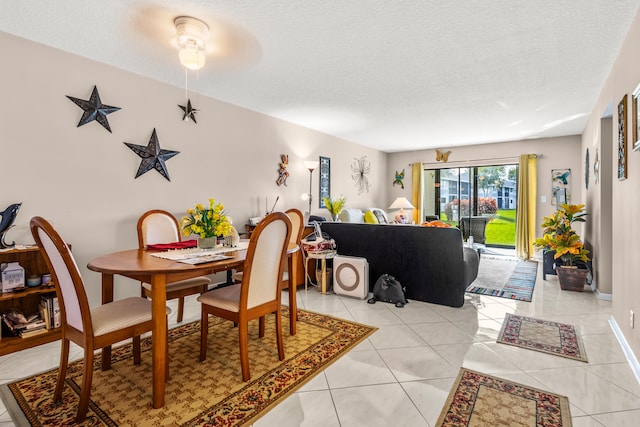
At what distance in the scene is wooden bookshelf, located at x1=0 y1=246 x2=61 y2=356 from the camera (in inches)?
90.8

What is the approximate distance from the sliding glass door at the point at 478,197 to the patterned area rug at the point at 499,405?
5175 millimetres

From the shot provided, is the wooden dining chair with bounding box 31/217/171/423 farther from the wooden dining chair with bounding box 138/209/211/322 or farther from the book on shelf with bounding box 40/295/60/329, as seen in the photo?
the book on shelf with bounding box 40/295/60/329

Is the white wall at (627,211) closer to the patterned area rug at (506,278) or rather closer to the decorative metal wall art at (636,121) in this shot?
the decorative metal wall art at (636,121)

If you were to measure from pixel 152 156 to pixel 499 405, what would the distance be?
139 inches

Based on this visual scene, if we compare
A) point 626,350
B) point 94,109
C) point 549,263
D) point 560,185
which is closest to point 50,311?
point 94,109

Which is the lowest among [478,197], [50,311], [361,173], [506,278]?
[506,278]

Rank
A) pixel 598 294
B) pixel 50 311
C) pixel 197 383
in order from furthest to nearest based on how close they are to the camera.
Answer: pixel 598 294
pixel 50 311
pixel 197 383

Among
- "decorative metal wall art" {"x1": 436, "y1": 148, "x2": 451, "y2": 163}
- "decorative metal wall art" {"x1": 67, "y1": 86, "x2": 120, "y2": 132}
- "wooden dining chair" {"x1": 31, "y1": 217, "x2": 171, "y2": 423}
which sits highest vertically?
"decorative metal wall art" {"x1": 436, "y1": 148, "x2": 451, "y2": 163}

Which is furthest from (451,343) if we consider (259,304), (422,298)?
(259,304)

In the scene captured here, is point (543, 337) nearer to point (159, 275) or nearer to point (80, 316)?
point (159, 275)

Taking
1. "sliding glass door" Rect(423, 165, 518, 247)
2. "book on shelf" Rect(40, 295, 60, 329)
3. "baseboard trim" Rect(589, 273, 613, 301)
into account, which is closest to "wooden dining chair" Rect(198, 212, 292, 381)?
"book on shelf" Rect(40, 295, 60, 329)

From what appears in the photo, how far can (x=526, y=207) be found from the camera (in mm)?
6371

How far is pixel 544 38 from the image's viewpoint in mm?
2508

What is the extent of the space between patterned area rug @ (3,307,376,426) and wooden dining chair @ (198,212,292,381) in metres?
0.13
